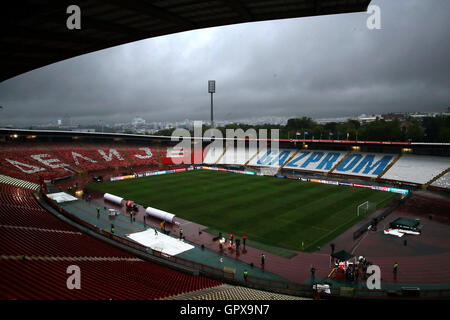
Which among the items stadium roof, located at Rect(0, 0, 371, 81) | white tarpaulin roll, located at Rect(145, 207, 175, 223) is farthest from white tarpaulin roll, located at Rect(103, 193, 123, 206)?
stadium roof, located at Rect(0, 0, 371, 81)

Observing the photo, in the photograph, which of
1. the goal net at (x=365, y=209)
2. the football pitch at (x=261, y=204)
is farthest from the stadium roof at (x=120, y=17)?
the goal net at (x=365, y=209)

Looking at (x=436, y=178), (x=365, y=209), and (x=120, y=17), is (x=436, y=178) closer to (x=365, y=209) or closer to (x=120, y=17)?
(x=365, y=209)

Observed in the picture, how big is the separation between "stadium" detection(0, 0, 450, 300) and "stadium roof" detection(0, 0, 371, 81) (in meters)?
0.07

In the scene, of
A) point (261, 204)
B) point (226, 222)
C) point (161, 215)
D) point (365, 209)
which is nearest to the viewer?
point (226, 222)

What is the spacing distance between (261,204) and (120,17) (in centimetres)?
2955

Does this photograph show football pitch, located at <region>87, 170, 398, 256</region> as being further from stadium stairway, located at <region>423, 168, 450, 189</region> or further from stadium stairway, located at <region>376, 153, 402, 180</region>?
stadium stairway, located at <region>376, 153, 402, 180</region>

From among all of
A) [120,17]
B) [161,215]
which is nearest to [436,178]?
[161,215]

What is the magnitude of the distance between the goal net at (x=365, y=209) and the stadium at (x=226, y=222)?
1.25ft

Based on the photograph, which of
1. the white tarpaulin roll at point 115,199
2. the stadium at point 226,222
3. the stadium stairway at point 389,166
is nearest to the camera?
the stadium at point 226,222

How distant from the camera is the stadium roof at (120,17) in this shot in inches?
266

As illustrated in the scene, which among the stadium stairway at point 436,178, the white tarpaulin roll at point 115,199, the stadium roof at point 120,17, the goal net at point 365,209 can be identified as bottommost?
the goal net at point 365,209

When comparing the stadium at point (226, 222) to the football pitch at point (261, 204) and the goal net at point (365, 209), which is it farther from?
the goal net at point (365, 209)

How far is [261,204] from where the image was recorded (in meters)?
34.8
